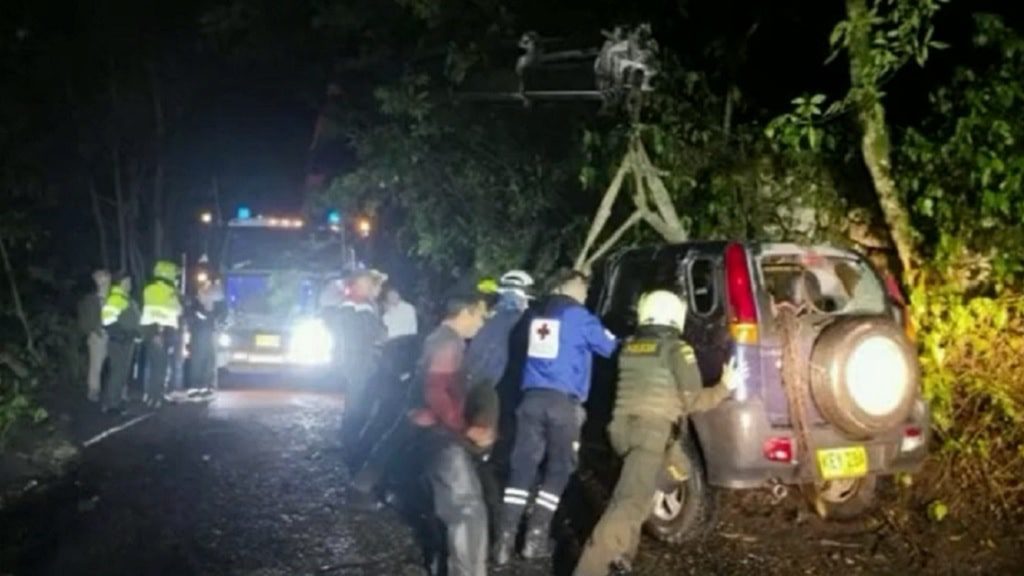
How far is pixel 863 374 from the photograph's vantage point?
799cm

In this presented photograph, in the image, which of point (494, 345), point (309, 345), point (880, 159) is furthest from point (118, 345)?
point (880, 159)

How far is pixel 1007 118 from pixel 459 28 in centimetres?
798

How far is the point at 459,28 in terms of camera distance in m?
16.1

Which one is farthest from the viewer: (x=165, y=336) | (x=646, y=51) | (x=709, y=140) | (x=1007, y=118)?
(x=165, y=336)

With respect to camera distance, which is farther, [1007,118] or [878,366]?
[1007,118]

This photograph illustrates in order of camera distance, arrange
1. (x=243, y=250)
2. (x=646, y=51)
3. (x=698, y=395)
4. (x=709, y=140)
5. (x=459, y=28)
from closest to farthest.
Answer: (x=698, y=395)
(x=646, y=51)
(x=709, y=140)
(x=459, y=28)
(x=243, y=250)

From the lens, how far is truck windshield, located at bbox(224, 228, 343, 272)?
837 inches

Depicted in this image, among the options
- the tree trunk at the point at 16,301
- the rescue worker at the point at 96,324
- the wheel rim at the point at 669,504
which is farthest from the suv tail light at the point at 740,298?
the tree trunk at the point at 16,301

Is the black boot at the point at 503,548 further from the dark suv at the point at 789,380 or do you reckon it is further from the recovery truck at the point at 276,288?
the recovery truck at the point at 276,288

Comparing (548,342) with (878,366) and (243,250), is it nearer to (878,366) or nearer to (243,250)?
(878,366)

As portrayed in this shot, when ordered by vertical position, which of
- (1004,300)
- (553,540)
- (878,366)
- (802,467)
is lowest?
(553,540)

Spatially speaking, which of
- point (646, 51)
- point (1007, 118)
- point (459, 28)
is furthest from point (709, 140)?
point (459, 28)

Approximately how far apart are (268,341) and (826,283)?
1227 cm

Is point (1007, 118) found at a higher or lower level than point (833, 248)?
higher
